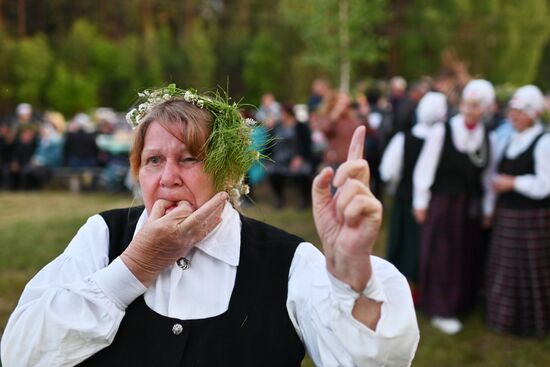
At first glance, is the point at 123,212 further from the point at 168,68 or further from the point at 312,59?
the point at 168,68

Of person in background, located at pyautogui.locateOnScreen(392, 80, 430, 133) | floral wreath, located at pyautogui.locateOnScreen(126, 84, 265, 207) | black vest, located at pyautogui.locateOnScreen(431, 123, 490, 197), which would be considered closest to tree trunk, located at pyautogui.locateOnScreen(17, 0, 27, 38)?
person in background, located at pyautogui.locateOnScreen(392, 80, 430, 133)

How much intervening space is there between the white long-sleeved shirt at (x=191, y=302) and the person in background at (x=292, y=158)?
7086 mm

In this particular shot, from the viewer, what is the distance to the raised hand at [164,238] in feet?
5.31

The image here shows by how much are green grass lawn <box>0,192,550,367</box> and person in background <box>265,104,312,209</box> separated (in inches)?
13.9

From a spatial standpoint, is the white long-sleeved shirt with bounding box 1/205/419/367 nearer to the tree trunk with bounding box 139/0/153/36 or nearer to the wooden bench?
the wooden bench

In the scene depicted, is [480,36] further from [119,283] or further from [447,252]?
[119,283]

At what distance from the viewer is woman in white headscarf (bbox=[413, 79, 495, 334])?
443 cm

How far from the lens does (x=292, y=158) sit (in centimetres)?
909

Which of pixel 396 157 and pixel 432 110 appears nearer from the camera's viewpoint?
pixel 432 110

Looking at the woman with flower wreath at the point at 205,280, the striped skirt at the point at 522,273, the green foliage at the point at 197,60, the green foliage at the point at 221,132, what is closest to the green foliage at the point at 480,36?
the green foliage at the point at 197,60

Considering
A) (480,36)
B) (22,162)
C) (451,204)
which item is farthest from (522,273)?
(480,36)

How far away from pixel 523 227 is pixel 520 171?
1.40 ft

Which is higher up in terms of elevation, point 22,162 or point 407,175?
point 407,175

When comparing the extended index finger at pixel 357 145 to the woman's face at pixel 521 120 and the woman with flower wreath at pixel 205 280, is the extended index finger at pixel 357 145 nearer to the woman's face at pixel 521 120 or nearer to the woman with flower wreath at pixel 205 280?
the woman with flower wreath at pixel 205 280
